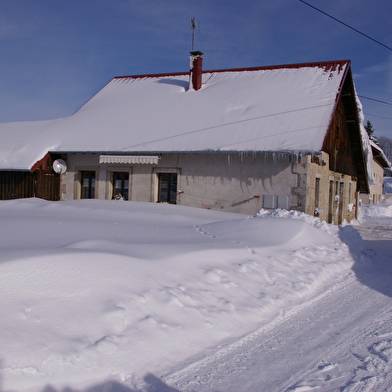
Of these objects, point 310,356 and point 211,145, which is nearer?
point 310,356

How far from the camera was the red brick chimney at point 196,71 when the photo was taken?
16.2 metres

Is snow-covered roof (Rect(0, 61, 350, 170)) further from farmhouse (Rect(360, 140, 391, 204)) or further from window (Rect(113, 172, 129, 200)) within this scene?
farmhouse (Rect(360, 140, 391, 204))

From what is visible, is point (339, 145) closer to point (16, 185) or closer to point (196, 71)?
point (196, 71)

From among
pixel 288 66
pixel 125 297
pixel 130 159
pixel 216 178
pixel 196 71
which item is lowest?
pixel 125 297

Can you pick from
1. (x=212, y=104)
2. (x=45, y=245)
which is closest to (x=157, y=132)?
(x=212, y=104)

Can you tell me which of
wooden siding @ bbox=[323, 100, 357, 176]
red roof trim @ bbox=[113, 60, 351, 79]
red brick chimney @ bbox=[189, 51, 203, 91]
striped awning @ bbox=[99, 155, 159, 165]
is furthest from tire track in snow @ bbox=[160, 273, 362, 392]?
red brick chimney @ bbox=[189, 51, 203, 91]

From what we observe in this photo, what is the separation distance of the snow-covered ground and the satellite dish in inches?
341

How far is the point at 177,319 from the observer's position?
3.63m

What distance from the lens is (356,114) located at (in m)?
15.4

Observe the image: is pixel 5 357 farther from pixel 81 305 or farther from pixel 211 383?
pixel 211 383

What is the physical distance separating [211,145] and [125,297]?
9.15 metres

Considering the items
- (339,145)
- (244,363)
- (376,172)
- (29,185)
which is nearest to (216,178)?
(339,145)

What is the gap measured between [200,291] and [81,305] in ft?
4.43

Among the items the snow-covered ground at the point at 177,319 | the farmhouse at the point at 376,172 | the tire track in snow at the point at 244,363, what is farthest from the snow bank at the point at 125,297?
the farmhouse at the point at 376,172
